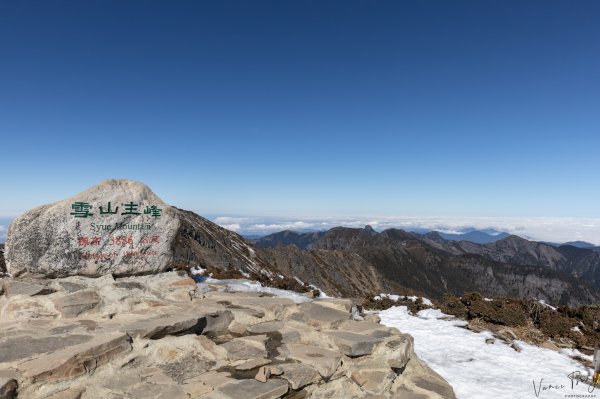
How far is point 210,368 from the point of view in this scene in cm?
692

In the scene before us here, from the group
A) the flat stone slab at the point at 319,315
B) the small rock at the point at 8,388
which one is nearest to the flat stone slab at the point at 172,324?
the small rock at the point at 8,388

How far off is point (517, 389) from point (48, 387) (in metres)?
Answer: 10.2

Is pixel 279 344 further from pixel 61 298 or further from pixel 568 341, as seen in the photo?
pixel 568 341

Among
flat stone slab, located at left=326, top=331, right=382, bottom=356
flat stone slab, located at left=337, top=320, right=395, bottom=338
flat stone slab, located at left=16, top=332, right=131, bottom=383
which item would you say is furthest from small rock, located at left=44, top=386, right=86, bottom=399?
flat stone slab, located at left=337, top=320, right=395, bottom=338

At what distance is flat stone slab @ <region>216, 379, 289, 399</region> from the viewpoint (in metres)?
5.91

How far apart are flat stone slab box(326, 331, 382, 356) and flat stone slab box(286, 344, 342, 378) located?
1.01 feet

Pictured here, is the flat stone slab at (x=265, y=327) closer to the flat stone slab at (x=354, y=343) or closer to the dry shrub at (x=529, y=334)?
the flat stone slab at (x=354, y=343)

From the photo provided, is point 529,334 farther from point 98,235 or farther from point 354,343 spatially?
point 98,235

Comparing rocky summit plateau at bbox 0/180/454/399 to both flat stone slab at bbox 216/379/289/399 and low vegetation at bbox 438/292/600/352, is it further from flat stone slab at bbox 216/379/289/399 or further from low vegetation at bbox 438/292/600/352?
low vegetation at bbox 438/292/600/352

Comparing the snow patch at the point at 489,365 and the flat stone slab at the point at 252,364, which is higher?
the flat stone slab at the point at 252,364

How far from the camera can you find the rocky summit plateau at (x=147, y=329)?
20.0 feet

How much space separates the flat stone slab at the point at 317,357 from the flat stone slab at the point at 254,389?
999mm
